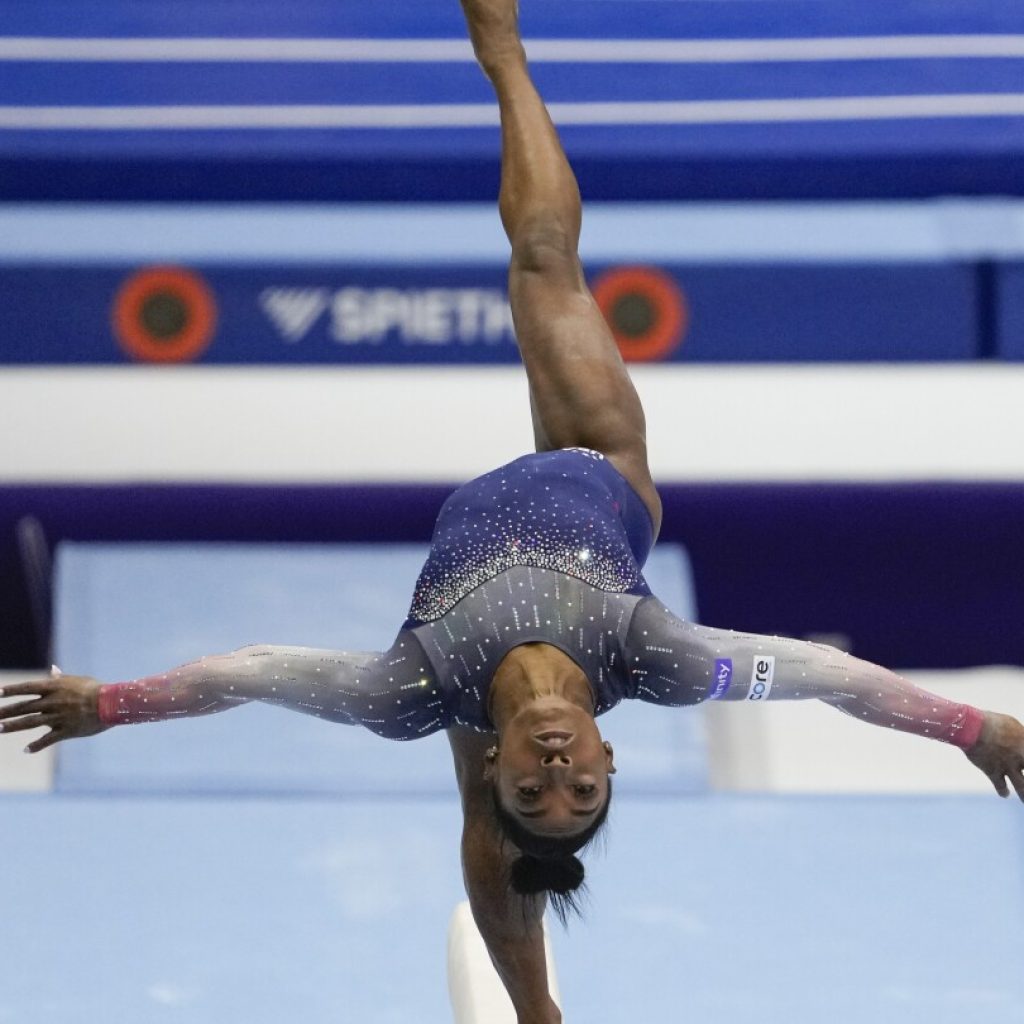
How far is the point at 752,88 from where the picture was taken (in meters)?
4.39

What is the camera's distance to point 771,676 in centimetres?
217

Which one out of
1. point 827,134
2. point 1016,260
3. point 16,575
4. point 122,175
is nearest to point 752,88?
point 827,134

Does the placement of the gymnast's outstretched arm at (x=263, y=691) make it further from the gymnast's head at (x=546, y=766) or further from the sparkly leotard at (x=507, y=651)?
the gymnast's head at (x=546, y=766)

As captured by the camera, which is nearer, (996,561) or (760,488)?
(760,488)

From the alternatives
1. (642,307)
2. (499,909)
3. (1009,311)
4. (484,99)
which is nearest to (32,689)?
(499,909)

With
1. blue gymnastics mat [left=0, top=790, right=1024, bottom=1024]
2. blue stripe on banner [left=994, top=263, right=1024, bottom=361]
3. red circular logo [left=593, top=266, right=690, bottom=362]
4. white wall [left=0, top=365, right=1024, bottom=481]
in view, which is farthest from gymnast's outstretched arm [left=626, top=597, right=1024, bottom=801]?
blue stripe on banner [left=994, top=263, right=1024, bottom=361]

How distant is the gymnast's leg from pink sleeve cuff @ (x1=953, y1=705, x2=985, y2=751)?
640 millimetres

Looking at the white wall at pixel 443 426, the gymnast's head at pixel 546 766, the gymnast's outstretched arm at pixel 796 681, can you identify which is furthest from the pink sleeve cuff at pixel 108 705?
the white wall at pixel 443 426

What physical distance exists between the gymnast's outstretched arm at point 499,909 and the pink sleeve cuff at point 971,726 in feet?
2.05

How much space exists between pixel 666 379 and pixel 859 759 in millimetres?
1049

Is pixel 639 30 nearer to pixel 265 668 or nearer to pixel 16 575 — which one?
pixel 16 575

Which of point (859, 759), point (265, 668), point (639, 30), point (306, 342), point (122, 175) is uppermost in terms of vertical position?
point (639, 30)

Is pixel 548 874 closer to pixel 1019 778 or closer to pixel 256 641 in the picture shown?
pixel 1019 778

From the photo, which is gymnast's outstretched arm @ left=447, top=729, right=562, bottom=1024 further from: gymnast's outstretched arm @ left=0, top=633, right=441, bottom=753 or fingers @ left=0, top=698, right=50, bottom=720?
fingers @ left=0, top=698, right=50, bottom=720
